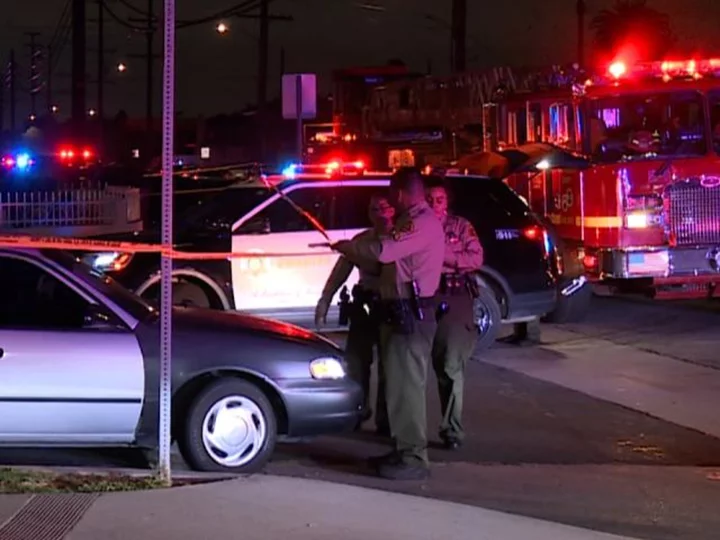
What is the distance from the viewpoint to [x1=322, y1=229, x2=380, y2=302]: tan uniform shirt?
8.00 m

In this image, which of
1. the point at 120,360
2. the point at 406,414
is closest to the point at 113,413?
the point at 120,360

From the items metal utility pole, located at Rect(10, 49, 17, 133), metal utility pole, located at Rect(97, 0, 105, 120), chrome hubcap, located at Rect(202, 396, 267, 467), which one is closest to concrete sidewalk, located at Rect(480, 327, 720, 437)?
chrome hubcap, located at Rect(202, 396, 267, 467)

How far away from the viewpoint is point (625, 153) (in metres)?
13.8

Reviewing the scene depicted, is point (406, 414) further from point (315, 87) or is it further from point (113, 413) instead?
point (315, 87)

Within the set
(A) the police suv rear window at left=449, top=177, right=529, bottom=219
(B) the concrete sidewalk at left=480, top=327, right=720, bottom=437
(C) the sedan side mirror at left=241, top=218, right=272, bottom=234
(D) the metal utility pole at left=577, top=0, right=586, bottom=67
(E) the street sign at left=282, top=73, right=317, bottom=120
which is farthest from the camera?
(D) the metal utility pole at left=577, top=0, right=586, bottom=67

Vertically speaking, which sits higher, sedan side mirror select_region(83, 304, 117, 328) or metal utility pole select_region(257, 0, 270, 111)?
metal utility pole select_region(257, 0, 270, 111)

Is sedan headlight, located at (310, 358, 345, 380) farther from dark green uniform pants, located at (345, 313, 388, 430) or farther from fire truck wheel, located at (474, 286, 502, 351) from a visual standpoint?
fire truck wheel, located at (474, 286, 502, 351)

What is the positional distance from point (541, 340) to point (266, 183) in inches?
153

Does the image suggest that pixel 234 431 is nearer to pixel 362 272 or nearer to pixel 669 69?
pixel 362 272

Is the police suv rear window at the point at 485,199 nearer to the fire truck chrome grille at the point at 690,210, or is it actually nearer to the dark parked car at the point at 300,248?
the dark parked car at the point at 300,248

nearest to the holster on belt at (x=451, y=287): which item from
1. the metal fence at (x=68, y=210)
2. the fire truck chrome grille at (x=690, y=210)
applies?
the fire truck chrome grille at (x=690, y=210)

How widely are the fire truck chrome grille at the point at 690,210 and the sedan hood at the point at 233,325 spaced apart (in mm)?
Result: 6844

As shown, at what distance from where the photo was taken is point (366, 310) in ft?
29.0

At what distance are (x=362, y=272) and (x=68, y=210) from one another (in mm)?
15703
